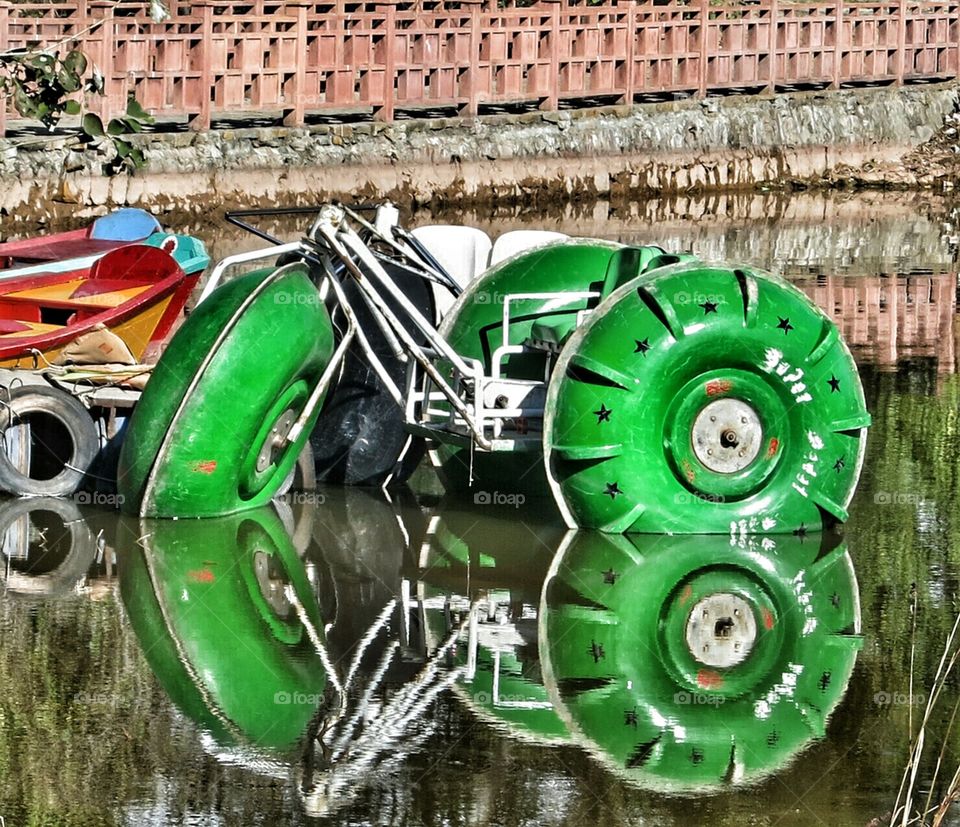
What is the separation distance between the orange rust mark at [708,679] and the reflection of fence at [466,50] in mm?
15107

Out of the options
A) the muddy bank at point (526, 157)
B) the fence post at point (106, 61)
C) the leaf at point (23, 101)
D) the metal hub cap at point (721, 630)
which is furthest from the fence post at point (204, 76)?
the leaf at point (23, 101)

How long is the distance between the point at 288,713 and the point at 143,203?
18.5 m

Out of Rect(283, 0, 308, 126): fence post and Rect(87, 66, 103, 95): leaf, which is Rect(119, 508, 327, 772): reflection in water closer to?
Rect(87, 66, 103, 95): leaf

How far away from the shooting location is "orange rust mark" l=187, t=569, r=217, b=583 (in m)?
10.1

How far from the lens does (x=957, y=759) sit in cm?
762

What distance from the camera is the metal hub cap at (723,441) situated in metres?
10.9

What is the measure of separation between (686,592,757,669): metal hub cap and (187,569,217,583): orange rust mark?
2364mm

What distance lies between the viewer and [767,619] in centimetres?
956

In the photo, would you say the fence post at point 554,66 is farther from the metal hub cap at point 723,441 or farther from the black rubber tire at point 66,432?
the metal hub cap at point 723,441

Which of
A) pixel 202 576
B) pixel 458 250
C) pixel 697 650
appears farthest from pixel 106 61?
pixel 697 650

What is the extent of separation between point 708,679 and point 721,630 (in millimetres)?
767

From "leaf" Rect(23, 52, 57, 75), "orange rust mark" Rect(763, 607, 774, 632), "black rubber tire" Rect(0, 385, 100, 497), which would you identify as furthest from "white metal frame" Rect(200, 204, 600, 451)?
"leaf" Rect(23, 52, 57, 75)

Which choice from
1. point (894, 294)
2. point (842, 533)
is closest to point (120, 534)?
point (842, 533)

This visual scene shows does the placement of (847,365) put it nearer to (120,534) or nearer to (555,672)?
(555,672)
